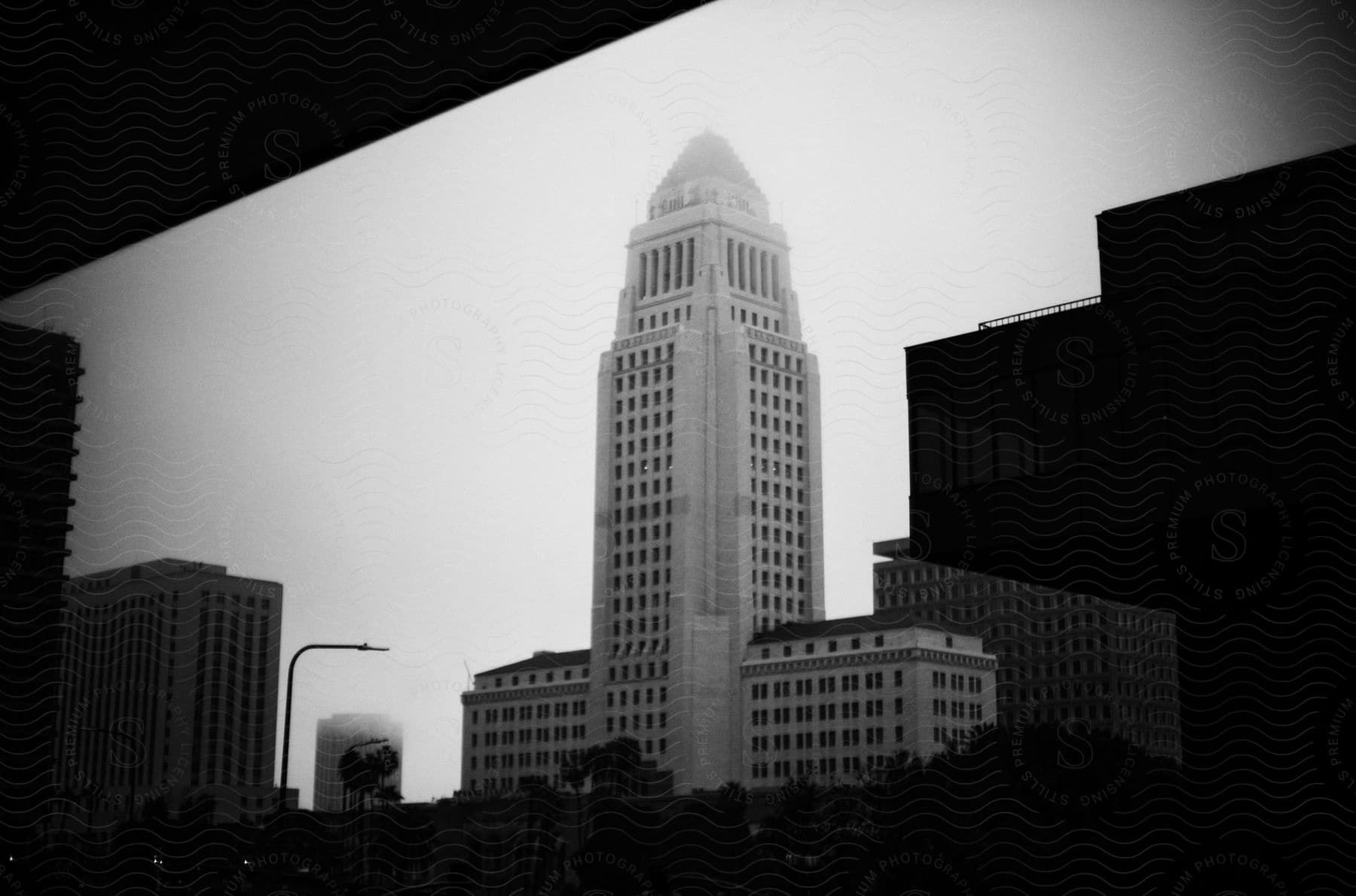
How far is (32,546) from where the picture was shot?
3.24m

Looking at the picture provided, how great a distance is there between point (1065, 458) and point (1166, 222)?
0.68 meters

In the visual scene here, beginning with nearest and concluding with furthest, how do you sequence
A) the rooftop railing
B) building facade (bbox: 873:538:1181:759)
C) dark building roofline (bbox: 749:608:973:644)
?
building facade (bbox: 873:538:1181:759), the rooftop railing, dark building roofline (bbox: 749:608:973:644)

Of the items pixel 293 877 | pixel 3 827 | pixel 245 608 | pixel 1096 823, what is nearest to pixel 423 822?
pixel 293 877

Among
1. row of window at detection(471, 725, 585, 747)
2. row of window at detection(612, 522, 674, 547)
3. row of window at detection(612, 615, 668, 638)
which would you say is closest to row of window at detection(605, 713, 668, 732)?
row of window at detection(471, 725, 585, 747)

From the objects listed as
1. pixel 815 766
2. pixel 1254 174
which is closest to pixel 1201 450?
pixel 1254 174

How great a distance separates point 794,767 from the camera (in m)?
3.18

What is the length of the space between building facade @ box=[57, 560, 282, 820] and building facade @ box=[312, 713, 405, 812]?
14cm

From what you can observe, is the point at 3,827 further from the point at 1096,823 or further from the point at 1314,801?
the point at 1314,801

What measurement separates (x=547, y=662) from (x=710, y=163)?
156 cm

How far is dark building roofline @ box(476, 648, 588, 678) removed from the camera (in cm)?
320

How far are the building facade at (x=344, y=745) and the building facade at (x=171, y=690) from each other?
14 cm

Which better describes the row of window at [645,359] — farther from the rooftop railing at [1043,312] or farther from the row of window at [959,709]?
the row of window at [959,709]

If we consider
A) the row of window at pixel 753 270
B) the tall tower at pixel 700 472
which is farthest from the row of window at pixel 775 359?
the row of window at pixel 753 270

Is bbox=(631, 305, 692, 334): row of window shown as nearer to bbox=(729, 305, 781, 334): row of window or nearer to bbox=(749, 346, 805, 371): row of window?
bbox=(729, 305, 781, 334): row of window
